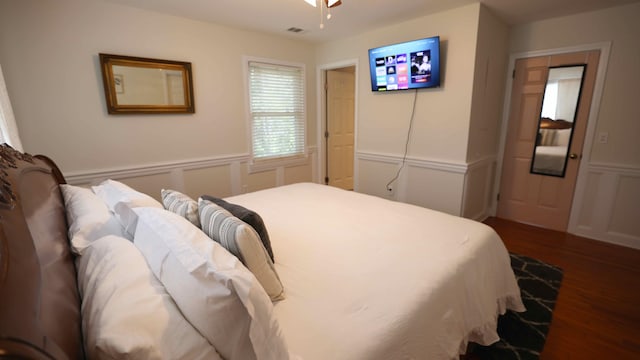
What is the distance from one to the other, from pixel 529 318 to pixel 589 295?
0.72m

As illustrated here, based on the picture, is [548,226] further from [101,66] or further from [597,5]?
[101,66]

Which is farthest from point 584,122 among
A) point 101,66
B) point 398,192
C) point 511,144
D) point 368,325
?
point 101,66

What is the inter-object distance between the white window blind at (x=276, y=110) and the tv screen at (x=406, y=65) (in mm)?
1169

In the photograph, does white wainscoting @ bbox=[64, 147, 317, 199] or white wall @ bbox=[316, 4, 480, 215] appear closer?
white wainscoting @ bbox=[64, 147, 317, 199]

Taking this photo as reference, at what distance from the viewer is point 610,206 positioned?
3105 mm

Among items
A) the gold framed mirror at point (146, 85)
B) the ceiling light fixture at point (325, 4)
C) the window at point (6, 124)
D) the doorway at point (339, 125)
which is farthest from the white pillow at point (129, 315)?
the doorway at point (339, 125)

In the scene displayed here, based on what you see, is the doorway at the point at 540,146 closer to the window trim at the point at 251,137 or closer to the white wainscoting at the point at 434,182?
the white wainscoting at the point at 434,182

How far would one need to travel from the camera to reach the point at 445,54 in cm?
309

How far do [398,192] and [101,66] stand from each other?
348cm

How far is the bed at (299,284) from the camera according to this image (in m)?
0.59

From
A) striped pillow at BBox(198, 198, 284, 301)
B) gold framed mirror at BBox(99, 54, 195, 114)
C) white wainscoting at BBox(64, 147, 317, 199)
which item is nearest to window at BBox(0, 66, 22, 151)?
white wainscoting at BBox(64, 147, 317, 199)

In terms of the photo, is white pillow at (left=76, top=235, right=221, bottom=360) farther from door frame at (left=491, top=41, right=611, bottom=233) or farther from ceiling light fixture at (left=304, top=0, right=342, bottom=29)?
door frame at (left=491, top=41, right=611, bottom=233)

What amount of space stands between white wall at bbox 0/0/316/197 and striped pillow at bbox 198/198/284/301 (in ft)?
7.61

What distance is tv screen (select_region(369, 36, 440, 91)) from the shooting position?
10.1 ft
